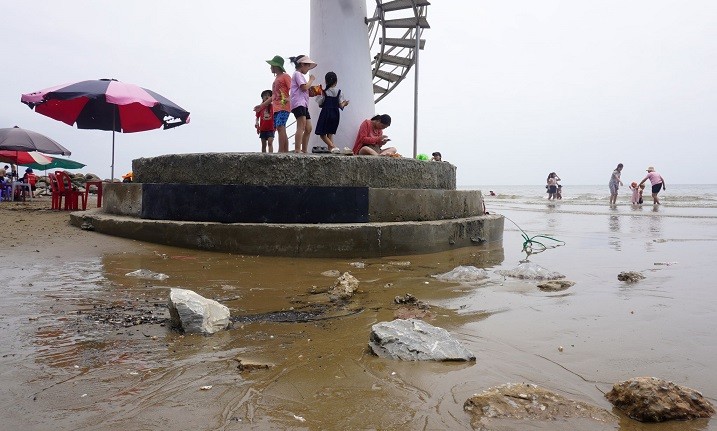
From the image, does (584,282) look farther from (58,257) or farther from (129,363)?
(58,257)

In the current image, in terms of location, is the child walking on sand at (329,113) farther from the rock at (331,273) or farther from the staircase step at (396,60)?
the staircase step at (396,60)

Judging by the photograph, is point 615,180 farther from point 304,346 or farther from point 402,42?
point 304,346

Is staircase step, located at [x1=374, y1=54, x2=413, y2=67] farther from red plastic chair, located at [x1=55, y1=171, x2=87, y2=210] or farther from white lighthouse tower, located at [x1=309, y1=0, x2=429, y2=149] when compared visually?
red plastic chair, located at [x1=55, y1=171, x2=87, y2=210]

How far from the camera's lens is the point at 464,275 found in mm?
4070

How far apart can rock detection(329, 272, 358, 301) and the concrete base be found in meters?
1.56

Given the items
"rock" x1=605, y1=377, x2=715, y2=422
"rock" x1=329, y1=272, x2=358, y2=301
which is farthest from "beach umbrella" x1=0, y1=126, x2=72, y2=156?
"rock" x1=605, y1=377, x2=715, y2=422

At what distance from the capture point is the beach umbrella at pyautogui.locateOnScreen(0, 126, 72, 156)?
12.6m

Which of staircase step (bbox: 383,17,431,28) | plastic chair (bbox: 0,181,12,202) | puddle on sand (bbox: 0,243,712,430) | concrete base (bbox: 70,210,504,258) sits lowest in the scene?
puddle on sand (bbox: 0,243,712,430)

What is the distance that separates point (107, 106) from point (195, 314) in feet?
34.1

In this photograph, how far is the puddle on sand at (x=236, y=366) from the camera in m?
1.57

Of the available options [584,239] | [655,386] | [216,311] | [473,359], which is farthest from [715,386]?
[584,239]

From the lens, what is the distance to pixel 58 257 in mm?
4457

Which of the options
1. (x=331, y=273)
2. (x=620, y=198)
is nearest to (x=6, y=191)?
(x=331, y=273)

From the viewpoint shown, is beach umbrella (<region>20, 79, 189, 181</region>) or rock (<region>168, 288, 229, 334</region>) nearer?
rock (<region>168, 288, 229, 334</region>)
